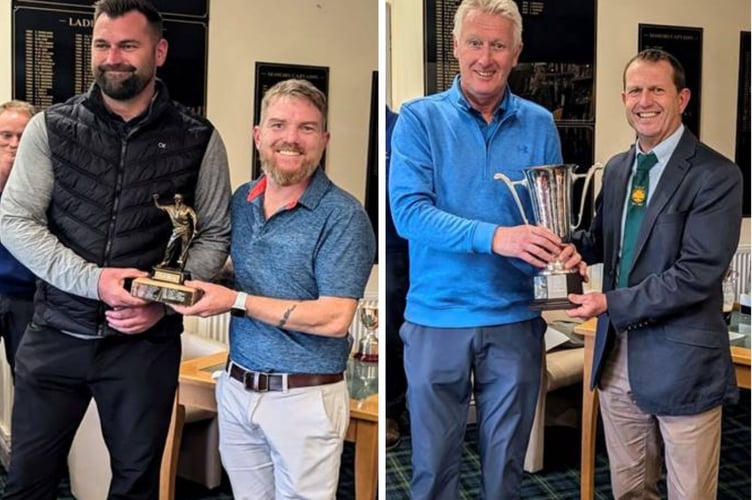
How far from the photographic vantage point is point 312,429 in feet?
4.65

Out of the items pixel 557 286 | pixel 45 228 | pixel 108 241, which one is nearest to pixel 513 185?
pixel 557 286

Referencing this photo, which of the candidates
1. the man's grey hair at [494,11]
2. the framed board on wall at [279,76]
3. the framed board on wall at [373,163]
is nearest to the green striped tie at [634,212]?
the man's grey hair at [494,11]

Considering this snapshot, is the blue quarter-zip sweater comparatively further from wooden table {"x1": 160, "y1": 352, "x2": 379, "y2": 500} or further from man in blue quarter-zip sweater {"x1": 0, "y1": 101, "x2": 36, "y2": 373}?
man in blue quarter-zip sweater {"x1": 0, "y1": 101, "x2": 36, "y2": 373}

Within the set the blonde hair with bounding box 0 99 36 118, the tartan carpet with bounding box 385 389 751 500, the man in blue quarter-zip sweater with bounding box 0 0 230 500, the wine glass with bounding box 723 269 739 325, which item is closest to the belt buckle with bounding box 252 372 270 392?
the man in blue quarter-zip sweater with bounding box 0 0 230 500

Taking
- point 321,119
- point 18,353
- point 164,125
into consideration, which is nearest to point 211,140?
point 164,125

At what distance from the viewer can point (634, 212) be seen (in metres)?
1.26

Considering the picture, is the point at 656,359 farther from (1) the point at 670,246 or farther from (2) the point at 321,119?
(2) the point at 321,119

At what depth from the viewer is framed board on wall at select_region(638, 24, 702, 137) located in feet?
4.28

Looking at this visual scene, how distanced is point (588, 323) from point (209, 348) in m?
0.68

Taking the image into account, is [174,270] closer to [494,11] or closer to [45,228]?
[45,228]

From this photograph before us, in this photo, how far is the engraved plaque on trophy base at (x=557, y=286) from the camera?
1.19 meters

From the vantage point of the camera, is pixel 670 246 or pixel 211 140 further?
pixel 211 140

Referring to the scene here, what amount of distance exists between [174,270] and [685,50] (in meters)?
0.96

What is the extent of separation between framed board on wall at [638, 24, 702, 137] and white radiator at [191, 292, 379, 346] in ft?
2.09
